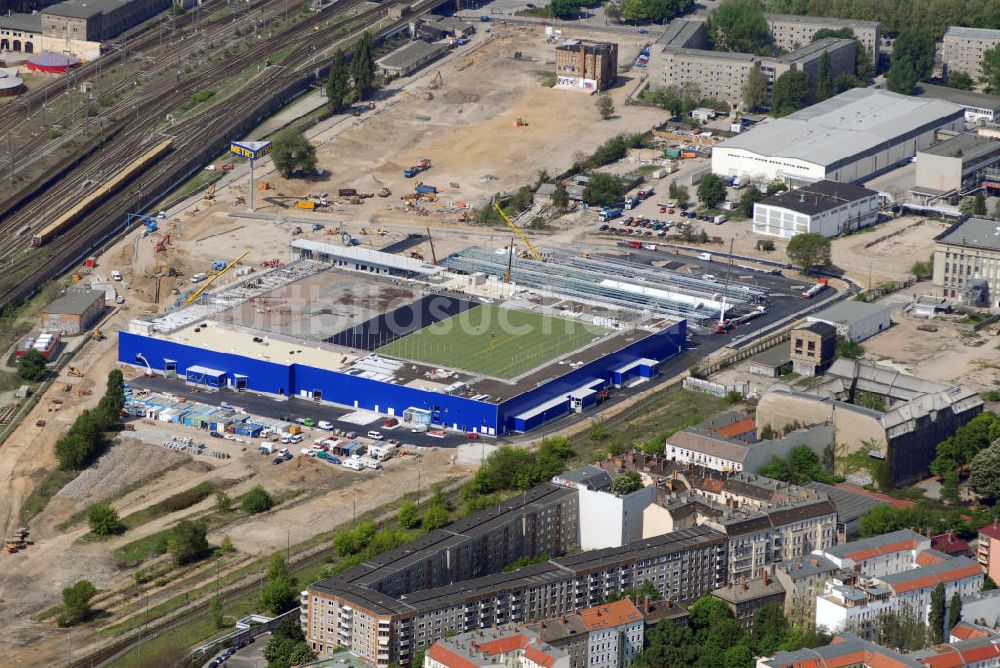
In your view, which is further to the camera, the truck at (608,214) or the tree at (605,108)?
the tree at (605,108)

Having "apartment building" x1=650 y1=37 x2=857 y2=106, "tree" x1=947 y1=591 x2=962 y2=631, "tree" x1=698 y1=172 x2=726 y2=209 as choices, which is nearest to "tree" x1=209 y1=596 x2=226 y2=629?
"tree" x1=947 y1=591 x2=962 y2=631

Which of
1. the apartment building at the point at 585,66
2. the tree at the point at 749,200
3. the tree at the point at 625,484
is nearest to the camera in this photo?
the tree at the point at 625,484

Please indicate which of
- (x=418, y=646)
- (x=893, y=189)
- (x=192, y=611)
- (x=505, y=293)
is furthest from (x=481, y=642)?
(x=893, y=189)

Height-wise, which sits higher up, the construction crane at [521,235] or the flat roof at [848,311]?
the flat roof at [848,311]

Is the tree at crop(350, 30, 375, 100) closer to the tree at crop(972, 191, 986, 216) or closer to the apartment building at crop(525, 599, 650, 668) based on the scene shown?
the tree at crop(972, 191, 986, 216)

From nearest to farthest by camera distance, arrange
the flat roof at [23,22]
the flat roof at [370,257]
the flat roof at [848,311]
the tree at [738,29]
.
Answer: the flat roof at [848,311] → the flat roof at [370,257] → the tree at [738,29] → the flat roof at [23,22]

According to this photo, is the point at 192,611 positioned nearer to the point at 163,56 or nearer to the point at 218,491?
the point at 218,491

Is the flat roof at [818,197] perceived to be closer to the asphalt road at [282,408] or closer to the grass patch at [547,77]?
the grass patch at [547,77]

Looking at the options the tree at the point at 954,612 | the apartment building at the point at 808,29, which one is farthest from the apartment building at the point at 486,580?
the apartment building at the point at 808,29
